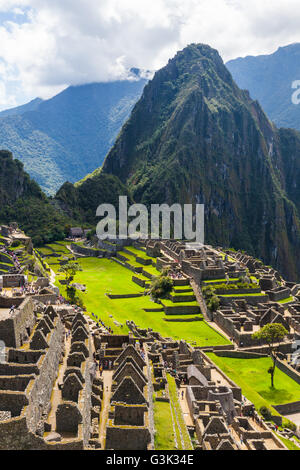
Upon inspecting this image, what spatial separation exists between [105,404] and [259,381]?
1982 centimetres

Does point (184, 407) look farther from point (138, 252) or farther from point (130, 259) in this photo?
point (138, 252)

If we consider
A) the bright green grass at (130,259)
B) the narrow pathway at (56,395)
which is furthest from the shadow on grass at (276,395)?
the bright green grass at (130,259)

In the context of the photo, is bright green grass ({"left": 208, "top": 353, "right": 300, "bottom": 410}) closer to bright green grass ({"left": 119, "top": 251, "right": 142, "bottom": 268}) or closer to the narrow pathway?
the narrow pathway

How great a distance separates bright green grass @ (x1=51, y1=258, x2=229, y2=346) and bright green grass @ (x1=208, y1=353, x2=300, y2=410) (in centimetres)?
358

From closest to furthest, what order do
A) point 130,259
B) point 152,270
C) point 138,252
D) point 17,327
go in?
1. point 17,327
2. point 152,270
3. point 130,259
4. point 138,252

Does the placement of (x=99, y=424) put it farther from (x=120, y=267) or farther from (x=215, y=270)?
(x=120, y=267)

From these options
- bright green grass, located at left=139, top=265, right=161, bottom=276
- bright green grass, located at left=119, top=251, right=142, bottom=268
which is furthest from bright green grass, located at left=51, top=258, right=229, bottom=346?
bright green grass, located at left=119, top=251, right=142, bottom=268

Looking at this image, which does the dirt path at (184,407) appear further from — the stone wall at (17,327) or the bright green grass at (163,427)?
the stone wall at (17,327)

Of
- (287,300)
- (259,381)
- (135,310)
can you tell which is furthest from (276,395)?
(287,300)

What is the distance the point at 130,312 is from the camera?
53594mm

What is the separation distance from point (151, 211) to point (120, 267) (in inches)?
3461

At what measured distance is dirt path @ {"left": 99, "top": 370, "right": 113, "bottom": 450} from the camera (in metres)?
21.8

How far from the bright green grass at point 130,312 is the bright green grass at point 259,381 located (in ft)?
11.8
